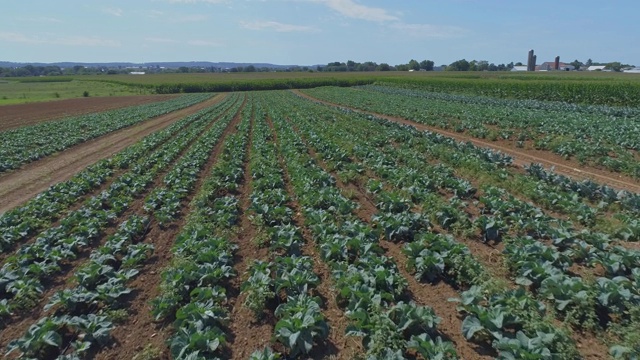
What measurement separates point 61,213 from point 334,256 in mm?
8632

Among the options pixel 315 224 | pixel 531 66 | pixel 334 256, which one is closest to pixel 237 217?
pixel 315 224

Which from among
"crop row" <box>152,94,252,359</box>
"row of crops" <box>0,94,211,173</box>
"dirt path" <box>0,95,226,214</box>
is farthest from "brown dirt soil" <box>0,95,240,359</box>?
"row of crops" <box>0,94,211,173</box>

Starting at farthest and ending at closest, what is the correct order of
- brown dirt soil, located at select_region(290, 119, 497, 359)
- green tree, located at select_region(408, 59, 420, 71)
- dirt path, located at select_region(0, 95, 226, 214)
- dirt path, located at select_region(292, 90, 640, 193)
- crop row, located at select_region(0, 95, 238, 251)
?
green tree, located at select_region(408, 59, 420, 71) → dirt path, located at select_region(0, 95, 226, 214) → dirt path, located at select_region(292, 90, 640, 193) → crop row, located at select_region(0, 95, 238, 251) → brown dirt soil, located at select_region(290, 119, 497, 359)

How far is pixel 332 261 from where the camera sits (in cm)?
731

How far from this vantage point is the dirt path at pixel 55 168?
1441 cm

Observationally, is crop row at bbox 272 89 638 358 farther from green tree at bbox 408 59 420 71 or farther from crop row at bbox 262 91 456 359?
green tree at bbox 408 59 420 71

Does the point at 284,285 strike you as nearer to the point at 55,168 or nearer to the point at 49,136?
the point at 55,168

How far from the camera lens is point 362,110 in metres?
36.5

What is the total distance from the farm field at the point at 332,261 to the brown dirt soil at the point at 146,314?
0.04m

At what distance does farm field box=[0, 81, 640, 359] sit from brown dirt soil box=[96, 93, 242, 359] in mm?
36

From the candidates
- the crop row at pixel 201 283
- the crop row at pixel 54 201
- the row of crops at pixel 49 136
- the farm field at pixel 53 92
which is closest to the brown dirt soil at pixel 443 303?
the crop row at pixel 201 283

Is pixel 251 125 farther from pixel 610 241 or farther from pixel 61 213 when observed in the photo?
pixel 610 241

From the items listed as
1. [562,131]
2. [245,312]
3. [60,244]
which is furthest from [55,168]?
[562,131]

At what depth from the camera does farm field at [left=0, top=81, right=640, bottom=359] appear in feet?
17.2
